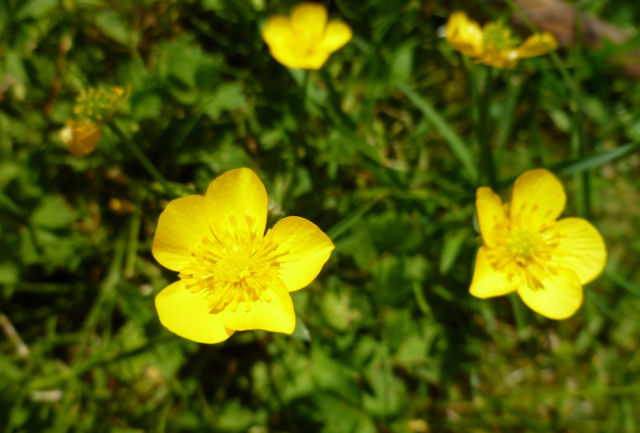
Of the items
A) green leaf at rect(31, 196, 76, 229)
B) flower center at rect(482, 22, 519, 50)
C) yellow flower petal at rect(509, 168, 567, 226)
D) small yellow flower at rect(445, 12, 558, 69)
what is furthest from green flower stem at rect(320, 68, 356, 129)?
green leaf at rect(31, 196, 76, 229)

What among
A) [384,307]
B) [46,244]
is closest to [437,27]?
[384,307]

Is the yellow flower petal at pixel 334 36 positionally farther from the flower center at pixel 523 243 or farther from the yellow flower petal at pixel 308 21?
the flower center at pixel 523 243

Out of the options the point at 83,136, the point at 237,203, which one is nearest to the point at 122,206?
the point at 83,136

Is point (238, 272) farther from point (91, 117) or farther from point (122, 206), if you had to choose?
point (122, 206)

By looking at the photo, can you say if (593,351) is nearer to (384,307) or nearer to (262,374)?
(384,307)

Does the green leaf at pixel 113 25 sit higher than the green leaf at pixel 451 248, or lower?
higher

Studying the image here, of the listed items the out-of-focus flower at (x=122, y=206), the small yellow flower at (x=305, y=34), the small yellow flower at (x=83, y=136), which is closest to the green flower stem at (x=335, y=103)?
the small yellow flower at (x=305, y=34)

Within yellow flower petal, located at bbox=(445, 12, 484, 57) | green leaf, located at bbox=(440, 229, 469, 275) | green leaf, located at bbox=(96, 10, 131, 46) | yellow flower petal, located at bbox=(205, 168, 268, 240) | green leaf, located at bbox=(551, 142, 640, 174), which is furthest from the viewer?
green leaf, located at bbox=(96, 10, 131, 46)

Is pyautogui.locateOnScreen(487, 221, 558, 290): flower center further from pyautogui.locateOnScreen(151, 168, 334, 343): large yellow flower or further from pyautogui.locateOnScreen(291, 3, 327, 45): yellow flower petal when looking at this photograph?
pyautogui.locateOnScreen(291, 3, 327, 45): yellow flower petal
